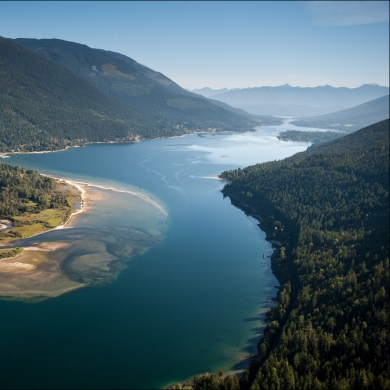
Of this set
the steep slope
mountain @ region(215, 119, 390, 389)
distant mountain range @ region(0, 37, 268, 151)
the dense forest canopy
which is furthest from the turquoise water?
distant mountain range @ region(0, 37, 268, 151)

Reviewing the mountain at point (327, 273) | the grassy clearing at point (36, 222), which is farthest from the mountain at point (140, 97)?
the grassy clearing at point (36, 222)

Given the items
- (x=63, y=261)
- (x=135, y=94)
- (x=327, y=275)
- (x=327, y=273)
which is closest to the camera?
(x=327, y=275)

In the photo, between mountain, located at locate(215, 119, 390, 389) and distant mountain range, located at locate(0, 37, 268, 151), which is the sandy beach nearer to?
mountain, located at locate(215, 119, 390, 389)

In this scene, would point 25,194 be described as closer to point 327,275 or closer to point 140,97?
point 327,275

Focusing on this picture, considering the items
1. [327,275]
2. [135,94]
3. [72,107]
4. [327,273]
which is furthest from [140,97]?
[327,275]

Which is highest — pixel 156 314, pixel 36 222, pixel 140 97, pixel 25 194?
pixel 140 97

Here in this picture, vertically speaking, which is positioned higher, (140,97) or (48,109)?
(140,97)

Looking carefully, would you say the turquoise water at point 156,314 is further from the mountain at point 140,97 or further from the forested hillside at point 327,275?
the mountain at point 140,97
